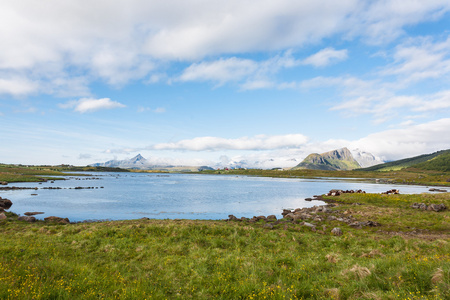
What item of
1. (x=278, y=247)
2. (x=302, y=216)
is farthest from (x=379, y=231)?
(x=278, y=247)

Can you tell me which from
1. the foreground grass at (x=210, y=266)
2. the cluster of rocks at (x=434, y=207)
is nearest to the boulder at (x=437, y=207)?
the cluster of rocks at (x=434, y=207)

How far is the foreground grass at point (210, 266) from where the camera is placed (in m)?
10.8

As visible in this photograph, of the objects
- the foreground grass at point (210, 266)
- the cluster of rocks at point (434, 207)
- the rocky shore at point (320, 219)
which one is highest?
the foreground grass at point (210, 266)

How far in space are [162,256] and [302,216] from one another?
29.2m

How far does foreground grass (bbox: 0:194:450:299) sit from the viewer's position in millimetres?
10820

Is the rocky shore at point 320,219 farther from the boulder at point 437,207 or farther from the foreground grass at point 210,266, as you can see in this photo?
the foreground grass at point 210,266

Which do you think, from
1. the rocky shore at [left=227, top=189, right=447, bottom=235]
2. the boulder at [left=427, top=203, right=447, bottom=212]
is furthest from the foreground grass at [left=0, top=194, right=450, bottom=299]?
the boulder at [left=427, top=203, right=447, bottom=212]

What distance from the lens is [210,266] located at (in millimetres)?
16016

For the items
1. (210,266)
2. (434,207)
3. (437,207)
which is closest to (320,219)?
(434,207)

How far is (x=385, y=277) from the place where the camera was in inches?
452

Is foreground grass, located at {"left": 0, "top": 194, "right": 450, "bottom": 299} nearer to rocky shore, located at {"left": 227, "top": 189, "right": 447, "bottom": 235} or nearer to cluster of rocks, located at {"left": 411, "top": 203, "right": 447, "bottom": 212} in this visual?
rocky shore, located at {"left": 227, "top": 189, "right": 447, "bottom": 235}

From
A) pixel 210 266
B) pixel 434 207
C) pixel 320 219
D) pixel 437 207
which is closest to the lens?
pixel 210 266

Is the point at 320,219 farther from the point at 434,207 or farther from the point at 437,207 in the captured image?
the point at 437,207

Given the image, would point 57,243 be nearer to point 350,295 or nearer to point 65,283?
point 65,283
